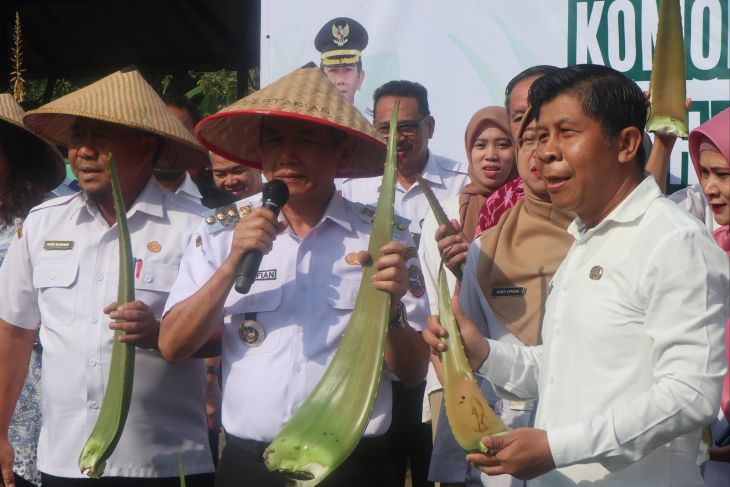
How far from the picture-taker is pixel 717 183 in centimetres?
295

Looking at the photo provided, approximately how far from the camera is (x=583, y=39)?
439 centimetres

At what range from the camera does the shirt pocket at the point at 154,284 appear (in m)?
3.10

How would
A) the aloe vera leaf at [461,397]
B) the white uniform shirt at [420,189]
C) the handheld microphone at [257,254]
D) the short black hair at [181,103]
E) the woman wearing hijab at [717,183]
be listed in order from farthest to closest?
the short black hair at [181,103] → the white uniform shirt at [420,189] → the woman wearing hijab at [717,183] → the handheld microphone at [257,254] → the aloe vera leaf at [461,397]

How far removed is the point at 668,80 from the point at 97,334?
1.75 m

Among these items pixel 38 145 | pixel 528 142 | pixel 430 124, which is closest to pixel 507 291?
pixel 528 142

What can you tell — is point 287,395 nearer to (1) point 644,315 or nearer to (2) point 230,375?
(2) point 230,375

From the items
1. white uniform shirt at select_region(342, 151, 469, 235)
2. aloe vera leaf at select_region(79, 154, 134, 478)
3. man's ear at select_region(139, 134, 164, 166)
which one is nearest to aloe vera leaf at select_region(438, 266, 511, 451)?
aloe vera leaf at select_region(79, 154, 134, 478)

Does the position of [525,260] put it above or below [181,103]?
below

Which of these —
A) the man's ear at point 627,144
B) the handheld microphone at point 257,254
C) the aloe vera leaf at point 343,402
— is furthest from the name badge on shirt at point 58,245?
the man's ear at point 627,144

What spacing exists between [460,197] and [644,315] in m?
1.85

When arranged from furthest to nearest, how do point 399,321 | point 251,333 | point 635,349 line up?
1. point 251,333
2. point 399,321
3. point 635,349

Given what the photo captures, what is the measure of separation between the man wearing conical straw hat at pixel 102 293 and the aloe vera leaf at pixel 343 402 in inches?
31.7

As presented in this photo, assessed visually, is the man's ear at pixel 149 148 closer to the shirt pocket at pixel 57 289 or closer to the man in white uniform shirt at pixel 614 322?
the shirt pocket at pixel 57 289

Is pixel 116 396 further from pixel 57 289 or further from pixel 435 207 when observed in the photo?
pixel 435 207
